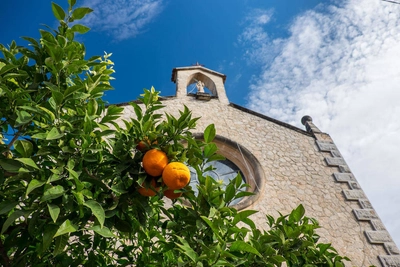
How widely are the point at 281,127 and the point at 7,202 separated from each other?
6.23 meters

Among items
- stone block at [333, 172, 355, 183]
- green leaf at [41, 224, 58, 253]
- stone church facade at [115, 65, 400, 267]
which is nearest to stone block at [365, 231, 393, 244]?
stone church facade at [115, 65, 400, 267]

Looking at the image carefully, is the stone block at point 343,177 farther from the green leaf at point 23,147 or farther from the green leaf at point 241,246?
the green leaf at point 23,147

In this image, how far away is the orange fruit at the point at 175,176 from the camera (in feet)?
5.43

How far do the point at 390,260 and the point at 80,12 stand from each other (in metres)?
5.28

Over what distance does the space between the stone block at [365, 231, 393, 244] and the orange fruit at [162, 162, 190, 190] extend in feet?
14.6

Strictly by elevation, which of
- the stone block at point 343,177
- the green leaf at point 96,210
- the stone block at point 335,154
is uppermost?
the stone block at point 335,154

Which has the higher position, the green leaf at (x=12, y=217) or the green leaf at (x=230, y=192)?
the green leaf at (x=230, y=192)

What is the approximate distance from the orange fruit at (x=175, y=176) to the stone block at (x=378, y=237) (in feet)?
14.6

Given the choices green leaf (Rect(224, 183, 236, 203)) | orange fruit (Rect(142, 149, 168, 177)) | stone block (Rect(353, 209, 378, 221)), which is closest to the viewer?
orange fruit (Rect(142, 149, 168, 177))

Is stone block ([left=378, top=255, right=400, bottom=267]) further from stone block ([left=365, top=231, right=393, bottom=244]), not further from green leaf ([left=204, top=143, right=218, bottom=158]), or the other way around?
green leaf ([left=204, top=143, right=218, bottom=158])

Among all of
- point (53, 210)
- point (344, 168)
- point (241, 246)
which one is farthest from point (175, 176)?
point (344, 168)

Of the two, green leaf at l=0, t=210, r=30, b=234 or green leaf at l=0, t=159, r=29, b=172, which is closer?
green leaf at l=0, t=210, r=30, b=234

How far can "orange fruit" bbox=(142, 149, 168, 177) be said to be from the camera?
1.73 metres

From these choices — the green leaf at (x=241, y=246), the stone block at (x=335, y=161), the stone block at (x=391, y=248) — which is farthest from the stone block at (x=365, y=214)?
the green leaf at (x=241, y=246)
